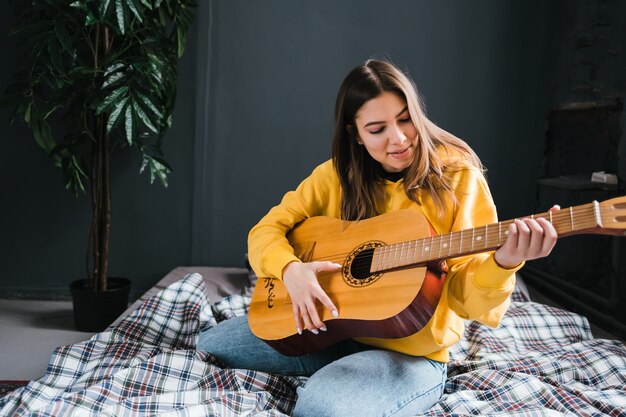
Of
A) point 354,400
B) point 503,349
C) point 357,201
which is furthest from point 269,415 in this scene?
point 503,349

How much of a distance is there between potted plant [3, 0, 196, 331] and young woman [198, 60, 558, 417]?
0.94m

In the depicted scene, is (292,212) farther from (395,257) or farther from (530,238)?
(530,238)

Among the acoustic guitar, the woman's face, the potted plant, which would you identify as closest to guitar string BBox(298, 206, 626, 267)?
the acoustic guitar

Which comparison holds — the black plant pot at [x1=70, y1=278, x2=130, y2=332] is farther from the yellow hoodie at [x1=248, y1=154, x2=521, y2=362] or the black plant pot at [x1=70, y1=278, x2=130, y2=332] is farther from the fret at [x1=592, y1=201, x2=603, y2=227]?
the fret at [x1=592, y1=201, x2=603, y2=227]

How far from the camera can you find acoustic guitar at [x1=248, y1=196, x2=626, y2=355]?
3.70ft

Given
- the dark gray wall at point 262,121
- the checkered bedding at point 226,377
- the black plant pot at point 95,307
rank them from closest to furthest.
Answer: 1. the checkered bedding at point 226,377
2. the black plant pot at point 95,307
3. the dark gray wall at point 262,121

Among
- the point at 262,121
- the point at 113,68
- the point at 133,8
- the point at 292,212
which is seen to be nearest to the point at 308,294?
the point at 292,212

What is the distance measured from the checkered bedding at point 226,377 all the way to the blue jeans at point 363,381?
52 millimetres

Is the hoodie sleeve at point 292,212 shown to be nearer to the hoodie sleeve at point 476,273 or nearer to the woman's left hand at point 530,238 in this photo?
the hoodie sleeve at point 476,273

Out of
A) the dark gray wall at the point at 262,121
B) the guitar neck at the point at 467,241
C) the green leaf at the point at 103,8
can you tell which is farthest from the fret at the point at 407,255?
the dark gray wall at the point at 262,121

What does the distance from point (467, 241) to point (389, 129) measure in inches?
14.8

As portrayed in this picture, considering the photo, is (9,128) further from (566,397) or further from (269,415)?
(566,397)

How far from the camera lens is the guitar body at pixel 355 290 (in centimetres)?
125

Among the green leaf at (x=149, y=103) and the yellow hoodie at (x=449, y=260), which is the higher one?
the green leaf at (x=149, y=103)
